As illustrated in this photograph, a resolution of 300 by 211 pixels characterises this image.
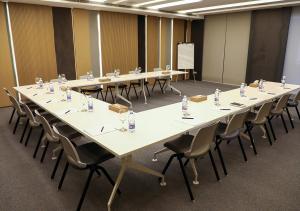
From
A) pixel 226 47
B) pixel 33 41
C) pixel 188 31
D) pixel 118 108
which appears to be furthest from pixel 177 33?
pixel 118 108

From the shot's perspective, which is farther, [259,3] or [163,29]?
[163,29]

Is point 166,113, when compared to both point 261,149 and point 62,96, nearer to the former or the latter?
point 261,149

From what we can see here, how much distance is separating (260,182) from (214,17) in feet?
26.2

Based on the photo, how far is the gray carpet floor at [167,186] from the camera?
8.16 ft

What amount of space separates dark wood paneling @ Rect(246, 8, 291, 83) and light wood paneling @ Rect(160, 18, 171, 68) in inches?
122

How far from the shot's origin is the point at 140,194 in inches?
104

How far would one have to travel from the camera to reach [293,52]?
24.8ft

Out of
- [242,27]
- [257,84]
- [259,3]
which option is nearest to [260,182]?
[257,84]

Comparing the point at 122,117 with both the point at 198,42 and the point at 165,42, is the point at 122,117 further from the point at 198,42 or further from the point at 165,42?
the point at 198,42

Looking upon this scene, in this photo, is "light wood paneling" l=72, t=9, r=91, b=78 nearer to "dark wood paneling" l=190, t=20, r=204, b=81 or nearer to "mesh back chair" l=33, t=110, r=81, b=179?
"mesh back chair" l=33, t=110, r=81, b=179

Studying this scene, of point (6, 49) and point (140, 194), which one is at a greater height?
point (6, 49)

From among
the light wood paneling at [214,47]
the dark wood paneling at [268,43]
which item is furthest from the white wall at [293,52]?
the light wood paneling at [214,47]

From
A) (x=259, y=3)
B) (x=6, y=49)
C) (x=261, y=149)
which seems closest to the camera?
(x=261, y=149)

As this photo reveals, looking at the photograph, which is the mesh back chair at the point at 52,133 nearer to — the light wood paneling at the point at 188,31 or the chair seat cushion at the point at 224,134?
the chair seat cushion at the point at 224,134
